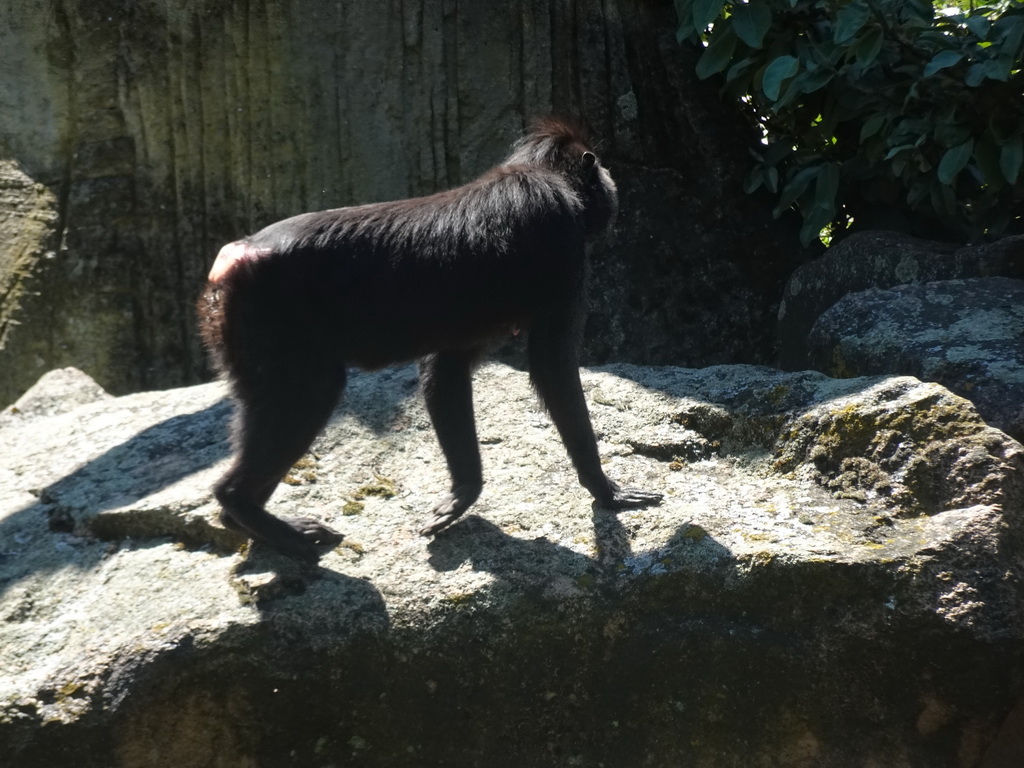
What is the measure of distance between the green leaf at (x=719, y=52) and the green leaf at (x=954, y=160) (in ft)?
4.75

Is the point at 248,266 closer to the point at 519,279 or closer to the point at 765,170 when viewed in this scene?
the point at 519,279

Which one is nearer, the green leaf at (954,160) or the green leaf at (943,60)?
the green leaf at (943,60)

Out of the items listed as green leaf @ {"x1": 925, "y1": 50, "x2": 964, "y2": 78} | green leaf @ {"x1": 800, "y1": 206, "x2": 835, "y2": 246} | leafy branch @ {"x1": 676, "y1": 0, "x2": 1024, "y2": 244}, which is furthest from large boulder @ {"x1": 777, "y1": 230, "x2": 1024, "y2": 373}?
green leaf @ {"x1": 925, "y1": 50, "x2": 964, "y2": 78}

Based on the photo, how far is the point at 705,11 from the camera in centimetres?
619

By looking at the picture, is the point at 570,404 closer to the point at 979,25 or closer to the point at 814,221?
the point at 814,221

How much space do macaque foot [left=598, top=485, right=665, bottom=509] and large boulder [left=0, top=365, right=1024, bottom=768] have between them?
0.07 m

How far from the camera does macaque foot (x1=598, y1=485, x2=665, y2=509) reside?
4.03m

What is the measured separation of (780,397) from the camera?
4.43 m

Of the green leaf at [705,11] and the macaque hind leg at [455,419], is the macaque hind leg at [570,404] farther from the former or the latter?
the green leaf at [705,11]

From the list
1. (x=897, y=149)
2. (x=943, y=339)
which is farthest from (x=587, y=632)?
(x=897, y=149)

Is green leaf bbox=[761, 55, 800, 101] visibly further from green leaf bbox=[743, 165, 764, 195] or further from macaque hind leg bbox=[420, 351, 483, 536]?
macaque hind leg bbox=[420, 351, 483, 536]

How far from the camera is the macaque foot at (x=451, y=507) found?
13.0 ft

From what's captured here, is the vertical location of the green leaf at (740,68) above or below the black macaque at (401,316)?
above

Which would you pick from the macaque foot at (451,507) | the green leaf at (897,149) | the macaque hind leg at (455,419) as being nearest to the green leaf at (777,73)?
the green leaf at (897,149)
